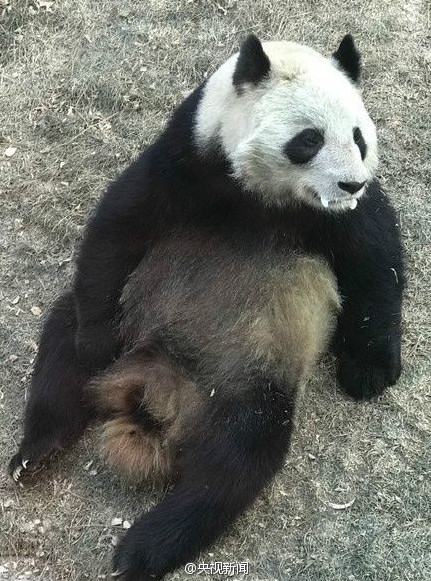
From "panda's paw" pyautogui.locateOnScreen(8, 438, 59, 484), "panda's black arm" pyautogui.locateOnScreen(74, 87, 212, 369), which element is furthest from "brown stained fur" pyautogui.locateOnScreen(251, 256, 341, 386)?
"panda's paw" pyautogui.locateOnScreen(8, 438, 59, 484)

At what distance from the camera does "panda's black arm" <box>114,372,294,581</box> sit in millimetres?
3820

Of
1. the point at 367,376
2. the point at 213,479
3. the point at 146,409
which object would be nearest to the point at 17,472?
the point at 146,409

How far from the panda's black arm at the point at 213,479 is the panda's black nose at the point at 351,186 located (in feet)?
3.60

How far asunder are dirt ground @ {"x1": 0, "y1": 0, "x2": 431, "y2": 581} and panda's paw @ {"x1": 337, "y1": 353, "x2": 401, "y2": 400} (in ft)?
0.33

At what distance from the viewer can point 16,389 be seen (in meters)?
4.65

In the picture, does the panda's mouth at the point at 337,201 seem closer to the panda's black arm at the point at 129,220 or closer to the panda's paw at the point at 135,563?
the panda's black arm at the point at 129,220

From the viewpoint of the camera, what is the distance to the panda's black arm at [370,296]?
407 centimetres

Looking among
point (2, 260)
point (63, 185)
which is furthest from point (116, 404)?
point (63, 185)

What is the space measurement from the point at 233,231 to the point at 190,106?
654mm

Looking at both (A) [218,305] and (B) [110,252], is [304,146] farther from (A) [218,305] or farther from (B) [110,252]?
(B) [110,252]

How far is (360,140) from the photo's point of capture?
148 inches

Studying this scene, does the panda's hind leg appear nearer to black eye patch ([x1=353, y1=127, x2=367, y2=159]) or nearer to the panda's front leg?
the panda's front leg

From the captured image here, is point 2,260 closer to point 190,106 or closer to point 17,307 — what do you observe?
point 17,307

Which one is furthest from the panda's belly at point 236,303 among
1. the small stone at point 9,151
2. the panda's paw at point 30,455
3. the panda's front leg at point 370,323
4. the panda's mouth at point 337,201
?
the small stone at point 9,151
